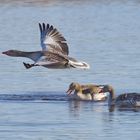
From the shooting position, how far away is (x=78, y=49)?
29703 mm

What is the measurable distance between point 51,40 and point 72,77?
182 inches

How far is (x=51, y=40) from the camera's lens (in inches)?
806

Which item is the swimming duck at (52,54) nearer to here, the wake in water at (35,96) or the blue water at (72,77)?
the blue water at (72,77)

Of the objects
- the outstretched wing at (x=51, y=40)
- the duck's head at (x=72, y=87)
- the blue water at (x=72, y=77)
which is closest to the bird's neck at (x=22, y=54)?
the outstretched wing at (x=51, y=40)

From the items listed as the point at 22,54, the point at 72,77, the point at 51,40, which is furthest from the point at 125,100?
the point at 72,77

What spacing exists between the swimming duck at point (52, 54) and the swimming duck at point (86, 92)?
2152 mm

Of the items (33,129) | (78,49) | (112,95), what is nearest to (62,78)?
(112,95)

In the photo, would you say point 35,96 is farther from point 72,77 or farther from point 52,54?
point 72,77

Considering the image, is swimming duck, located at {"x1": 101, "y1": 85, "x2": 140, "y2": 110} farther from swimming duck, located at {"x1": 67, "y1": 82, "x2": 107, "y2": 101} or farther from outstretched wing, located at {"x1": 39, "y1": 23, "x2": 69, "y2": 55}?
outstretched wing, located at {"x1": 39, "y1": 23, "x2": 69, "y2": 55}

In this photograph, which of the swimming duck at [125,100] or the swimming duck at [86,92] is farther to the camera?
the swimming duck at [86,92]

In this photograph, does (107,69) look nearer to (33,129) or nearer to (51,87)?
(51,87)

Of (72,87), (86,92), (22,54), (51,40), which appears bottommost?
(86,92)

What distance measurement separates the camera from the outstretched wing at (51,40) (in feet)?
66.6

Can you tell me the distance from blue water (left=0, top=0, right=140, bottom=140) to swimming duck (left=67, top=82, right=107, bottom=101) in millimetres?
303
